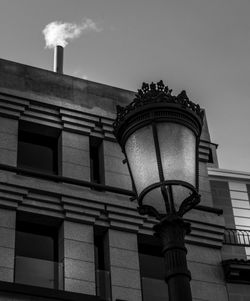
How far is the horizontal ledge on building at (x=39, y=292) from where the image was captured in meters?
18.2

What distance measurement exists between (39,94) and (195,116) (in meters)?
16.0

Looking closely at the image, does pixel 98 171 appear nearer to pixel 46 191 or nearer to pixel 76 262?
pixel 46 191

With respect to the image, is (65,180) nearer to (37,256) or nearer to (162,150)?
(37,256)

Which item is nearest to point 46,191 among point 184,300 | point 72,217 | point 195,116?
point 72,217

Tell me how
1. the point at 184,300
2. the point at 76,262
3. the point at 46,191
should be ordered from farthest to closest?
1. the point at 46,191
2. the point at 76,262
3. the point at 184,300

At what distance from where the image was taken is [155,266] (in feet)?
72.4

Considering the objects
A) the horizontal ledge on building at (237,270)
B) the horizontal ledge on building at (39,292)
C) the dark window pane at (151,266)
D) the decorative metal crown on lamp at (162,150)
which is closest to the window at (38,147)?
the dark window pane at (151,266)

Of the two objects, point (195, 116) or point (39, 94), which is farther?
point (39, 94)

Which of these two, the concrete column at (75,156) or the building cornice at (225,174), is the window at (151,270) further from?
the building cornice at (225,174)

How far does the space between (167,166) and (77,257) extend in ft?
42.3

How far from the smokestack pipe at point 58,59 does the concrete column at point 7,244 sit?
930 centimetres

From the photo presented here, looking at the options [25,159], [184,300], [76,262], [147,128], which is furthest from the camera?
[25,159]

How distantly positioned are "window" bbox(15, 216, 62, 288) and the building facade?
1.1 inches

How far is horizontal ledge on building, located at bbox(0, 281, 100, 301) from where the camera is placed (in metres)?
18.2
